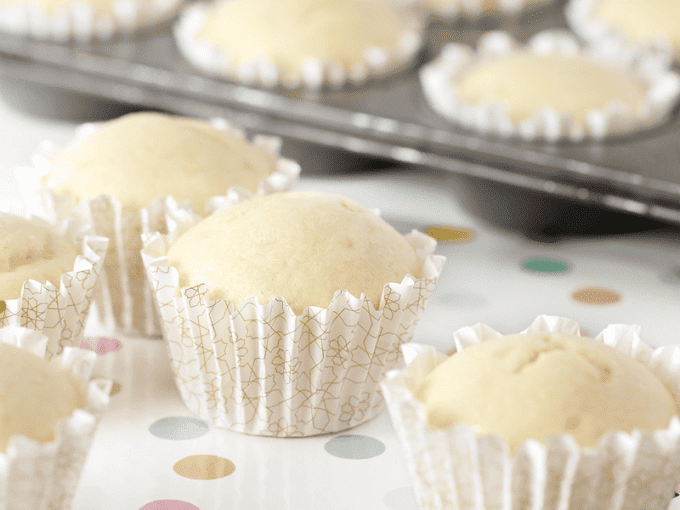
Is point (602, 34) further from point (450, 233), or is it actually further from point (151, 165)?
point (151, 165)

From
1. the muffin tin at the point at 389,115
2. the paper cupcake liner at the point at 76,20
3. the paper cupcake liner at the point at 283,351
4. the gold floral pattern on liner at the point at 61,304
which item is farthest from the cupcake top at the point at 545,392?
the paper cupcake liner at the point at 76,20

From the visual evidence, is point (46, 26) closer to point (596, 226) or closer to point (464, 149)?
point (464, 149)

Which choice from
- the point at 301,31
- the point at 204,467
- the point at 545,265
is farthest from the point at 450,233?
the point at 204,467

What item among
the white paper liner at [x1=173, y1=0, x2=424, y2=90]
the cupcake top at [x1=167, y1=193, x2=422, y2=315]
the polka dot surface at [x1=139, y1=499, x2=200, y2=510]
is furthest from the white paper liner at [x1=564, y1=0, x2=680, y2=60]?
the polka dot surface at [x1=139, y1=499, x2=200, y2=510]

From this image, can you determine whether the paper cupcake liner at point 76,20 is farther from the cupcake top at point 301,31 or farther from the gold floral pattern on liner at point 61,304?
the gold floral pattern on liner at point 61,304

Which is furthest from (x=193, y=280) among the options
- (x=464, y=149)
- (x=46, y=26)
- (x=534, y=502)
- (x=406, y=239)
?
(x=46, y=26)
